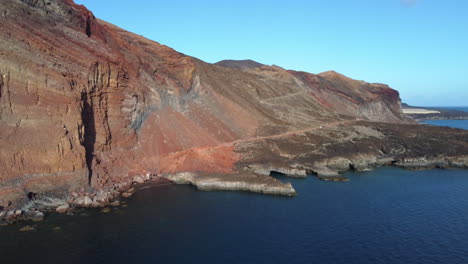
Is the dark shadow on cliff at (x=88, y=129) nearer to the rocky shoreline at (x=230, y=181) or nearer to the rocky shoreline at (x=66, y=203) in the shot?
the rocky shoreline at (x=66, y=203)

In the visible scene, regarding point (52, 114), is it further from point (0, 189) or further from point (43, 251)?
point (43, 251)

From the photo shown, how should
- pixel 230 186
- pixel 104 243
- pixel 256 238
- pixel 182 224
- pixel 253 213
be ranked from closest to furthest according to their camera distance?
1. pixel 104 243
2. pixel 256 238
3. pixel 182 224
4. pixel 253 213
5. pixel 230 186

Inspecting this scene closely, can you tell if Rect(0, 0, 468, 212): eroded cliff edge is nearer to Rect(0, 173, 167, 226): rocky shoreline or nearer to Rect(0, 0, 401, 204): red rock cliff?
Rect(0, 0, 401, 204): red rock cliff

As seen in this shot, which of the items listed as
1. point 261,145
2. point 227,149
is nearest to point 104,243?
point 227,149

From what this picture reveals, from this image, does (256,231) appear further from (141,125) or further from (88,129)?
(141,125)

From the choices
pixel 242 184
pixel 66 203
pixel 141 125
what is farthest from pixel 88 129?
pixel 242 184
